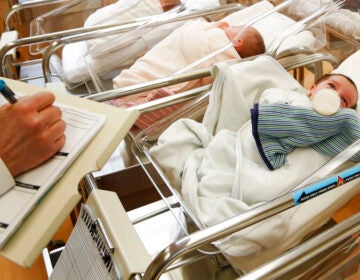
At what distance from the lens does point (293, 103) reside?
998 millimetres

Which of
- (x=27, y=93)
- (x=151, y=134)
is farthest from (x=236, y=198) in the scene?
(x=27, y=93)

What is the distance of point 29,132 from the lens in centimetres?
73

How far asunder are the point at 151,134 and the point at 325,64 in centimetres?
67

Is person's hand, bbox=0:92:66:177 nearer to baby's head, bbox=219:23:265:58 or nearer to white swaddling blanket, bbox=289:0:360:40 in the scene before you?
baby's head, bbox=219:23:265:58

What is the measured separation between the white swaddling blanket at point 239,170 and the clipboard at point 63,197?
21 centimetres

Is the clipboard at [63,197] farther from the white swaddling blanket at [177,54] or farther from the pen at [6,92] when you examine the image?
the white swaddling blanket at [177,54]

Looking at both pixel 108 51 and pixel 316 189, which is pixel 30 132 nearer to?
pixel 316 189

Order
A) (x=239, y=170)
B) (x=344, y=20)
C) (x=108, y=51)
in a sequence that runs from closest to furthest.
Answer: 1. (x=239, y=170)
2. (x=344, y=20)
3. (x=108, y=51)

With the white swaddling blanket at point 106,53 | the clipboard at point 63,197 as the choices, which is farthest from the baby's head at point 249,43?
the clipboard at point 63,197

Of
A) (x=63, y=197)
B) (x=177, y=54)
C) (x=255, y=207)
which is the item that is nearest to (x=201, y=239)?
(x=255, y=207)

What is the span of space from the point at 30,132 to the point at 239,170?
43cm

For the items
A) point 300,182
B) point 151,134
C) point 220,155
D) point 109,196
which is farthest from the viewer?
point 151,134

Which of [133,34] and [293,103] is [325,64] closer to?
[293,103]

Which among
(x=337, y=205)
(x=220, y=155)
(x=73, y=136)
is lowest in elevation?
(x=337, y=205)
